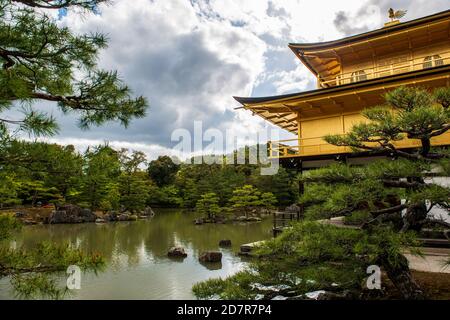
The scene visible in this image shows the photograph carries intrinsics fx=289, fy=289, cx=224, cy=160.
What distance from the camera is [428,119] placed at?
9.48ft

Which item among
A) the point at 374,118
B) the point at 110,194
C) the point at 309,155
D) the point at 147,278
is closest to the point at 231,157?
the point at 110,194

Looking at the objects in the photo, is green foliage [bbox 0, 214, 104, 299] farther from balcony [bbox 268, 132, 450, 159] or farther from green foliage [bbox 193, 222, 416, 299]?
balcony [bbox 268, 132, 450, 159]

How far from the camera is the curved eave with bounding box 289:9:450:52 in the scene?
26.1 ft

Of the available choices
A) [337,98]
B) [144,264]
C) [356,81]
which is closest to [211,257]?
[144,264]

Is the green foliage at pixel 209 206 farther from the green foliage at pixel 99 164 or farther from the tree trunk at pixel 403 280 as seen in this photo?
the green foliage at pixel 99 164

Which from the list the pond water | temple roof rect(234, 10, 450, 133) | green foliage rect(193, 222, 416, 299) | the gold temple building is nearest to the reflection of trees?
the pond water

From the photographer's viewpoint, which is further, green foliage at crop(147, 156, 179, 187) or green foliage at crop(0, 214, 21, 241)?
green foliage at crop(147, 156, 179, 187)

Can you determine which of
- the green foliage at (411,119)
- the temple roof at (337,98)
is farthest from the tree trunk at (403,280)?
the temple roof at (337,98)

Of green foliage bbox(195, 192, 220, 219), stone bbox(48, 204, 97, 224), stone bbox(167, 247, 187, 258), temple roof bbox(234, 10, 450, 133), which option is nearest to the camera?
temple roof bbox(234, 10, 450, 133)

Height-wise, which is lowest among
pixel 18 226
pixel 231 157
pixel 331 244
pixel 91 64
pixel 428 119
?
pixel 331 244

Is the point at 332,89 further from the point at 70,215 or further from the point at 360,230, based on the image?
the point at 70,215

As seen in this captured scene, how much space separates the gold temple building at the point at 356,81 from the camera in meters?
7.88

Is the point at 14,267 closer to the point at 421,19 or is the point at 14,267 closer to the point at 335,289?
the point at 335,289

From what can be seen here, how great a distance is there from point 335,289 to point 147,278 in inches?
202
